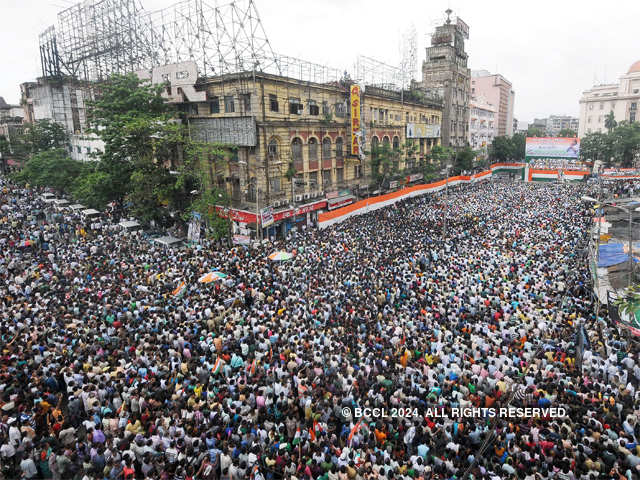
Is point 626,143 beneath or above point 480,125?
beneath

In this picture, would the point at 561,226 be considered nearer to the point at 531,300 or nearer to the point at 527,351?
the point at 531,300

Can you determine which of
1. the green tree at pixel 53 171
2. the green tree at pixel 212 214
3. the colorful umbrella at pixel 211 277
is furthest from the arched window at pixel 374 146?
the green tree at pixel 53 171

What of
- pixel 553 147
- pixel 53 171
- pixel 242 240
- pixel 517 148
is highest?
pixel 517 148

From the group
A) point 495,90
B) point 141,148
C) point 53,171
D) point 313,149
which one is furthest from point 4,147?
point 495,90

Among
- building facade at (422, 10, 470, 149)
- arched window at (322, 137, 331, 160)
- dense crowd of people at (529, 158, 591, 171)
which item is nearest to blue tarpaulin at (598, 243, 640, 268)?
arched window at (322, 137, 331, 160)

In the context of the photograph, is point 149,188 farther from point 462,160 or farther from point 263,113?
point 462,160

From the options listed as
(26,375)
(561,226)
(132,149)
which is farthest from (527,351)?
(132,149)
